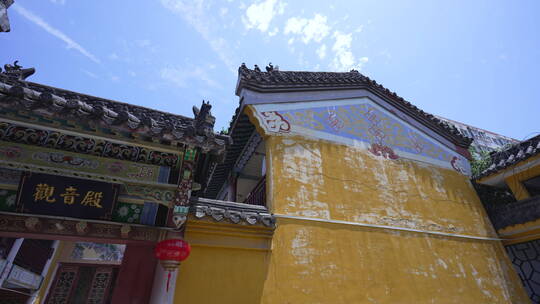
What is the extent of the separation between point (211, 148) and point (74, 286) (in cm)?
903

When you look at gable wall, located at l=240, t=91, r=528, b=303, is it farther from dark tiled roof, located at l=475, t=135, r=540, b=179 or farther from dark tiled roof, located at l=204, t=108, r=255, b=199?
dark tiled roof, located at l=475, t=135, r=540, b=179

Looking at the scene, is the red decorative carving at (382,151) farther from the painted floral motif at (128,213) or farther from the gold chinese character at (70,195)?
the gold chinese character at (70,195)

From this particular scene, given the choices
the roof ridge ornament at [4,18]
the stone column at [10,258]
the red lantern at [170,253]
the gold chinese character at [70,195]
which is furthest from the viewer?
the stone column at [10,258]

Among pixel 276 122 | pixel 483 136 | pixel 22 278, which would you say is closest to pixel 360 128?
pixel 276 122

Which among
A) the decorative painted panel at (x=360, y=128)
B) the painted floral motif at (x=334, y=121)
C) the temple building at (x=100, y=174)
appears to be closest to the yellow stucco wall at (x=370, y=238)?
the decorative painted panel at (x=360, y=128)

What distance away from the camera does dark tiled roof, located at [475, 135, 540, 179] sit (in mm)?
7699

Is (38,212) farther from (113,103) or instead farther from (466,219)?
(466,219)

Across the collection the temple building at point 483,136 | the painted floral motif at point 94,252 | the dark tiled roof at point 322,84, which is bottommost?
the painted floral motif at point 94,252

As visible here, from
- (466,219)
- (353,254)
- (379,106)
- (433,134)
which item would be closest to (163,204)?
(353,254)

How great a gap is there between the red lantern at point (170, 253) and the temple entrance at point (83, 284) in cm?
696

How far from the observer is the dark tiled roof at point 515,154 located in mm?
7699

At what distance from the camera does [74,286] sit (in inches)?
381

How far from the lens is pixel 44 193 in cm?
383

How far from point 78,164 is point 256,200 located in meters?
4.01
